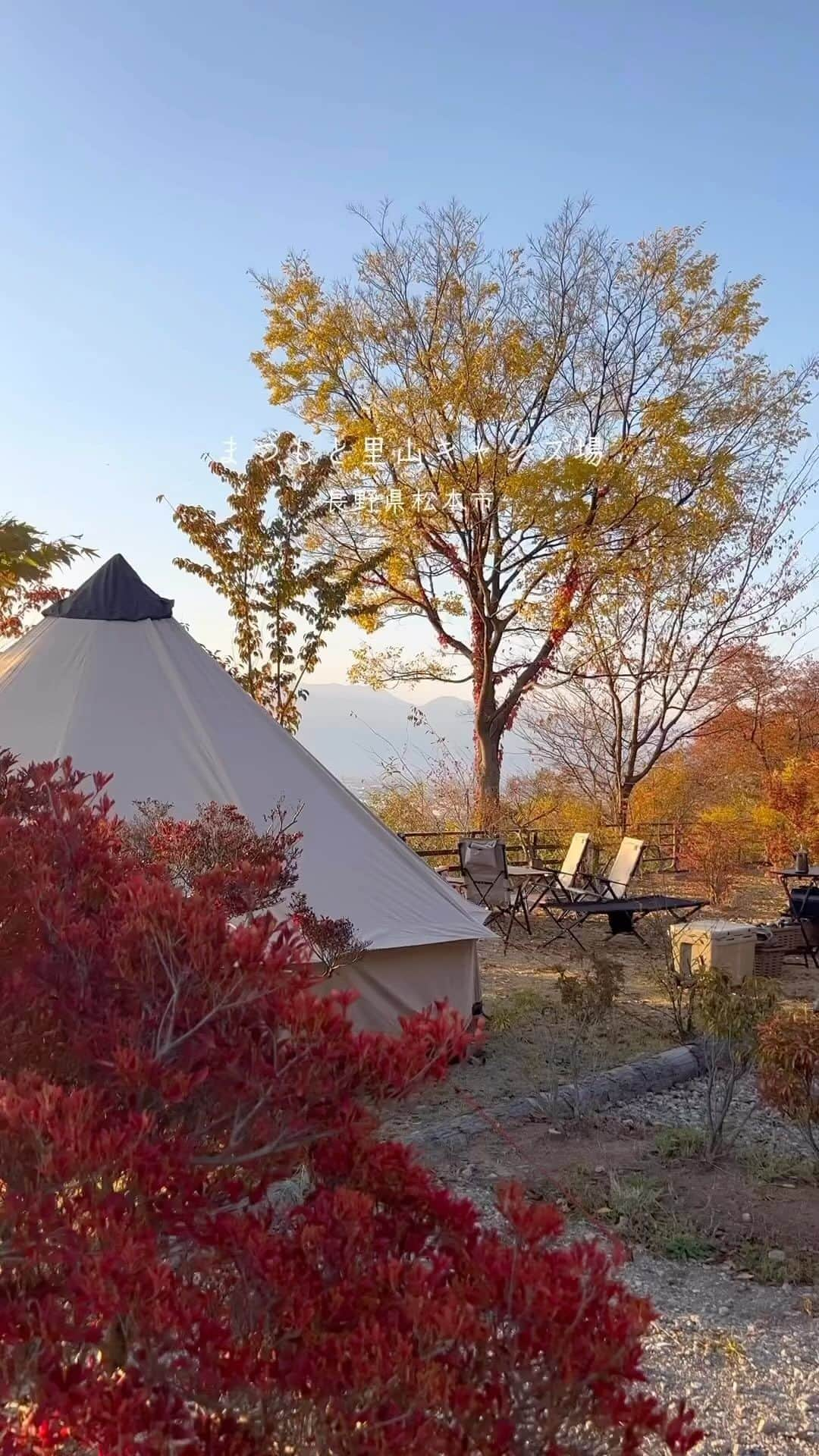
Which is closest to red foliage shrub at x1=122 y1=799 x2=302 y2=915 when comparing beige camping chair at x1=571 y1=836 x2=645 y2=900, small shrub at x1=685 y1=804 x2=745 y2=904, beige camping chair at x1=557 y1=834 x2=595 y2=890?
beige camping chair at x1=571 y1=836 x2=645 y2=900

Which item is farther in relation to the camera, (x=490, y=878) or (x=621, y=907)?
(x=490, y=878)

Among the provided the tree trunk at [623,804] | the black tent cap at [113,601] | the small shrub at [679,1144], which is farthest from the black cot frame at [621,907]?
the tree trunk at [623,804]

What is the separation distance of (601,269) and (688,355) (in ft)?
5.47

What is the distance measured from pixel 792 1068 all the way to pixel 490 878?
5944 millimetres

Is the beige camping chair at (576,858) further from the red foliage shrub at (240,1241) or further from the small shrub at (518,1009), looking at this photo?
the red foliage shrub at (240,1241)

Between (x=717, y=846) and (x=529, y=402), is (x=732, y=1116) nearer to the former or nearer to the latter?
(x=717, y=846)

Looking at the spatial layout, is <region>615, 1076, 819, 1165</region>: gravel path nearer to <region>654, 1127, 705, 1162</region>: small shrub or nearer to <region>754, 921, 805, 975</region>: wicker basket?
<region>654, 1127, 705, 1162</region>: small shrub

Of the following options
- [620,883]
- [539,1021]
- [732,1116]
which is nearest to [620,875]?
[620,883]

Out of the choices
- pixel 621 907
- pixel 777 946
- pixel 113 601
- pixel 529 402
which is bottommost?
pixel 777 946

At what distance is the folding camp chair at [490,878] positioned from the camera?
970 cm

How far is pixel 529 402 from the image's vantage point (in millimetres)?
14930

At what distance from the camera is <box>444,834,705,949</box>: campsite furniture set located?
30.4 ft

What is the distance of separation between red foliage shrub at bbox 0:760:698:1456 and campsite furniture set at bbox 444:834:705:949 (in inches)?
302

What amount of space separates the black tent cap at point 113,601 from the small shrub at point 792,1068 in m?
3.98
